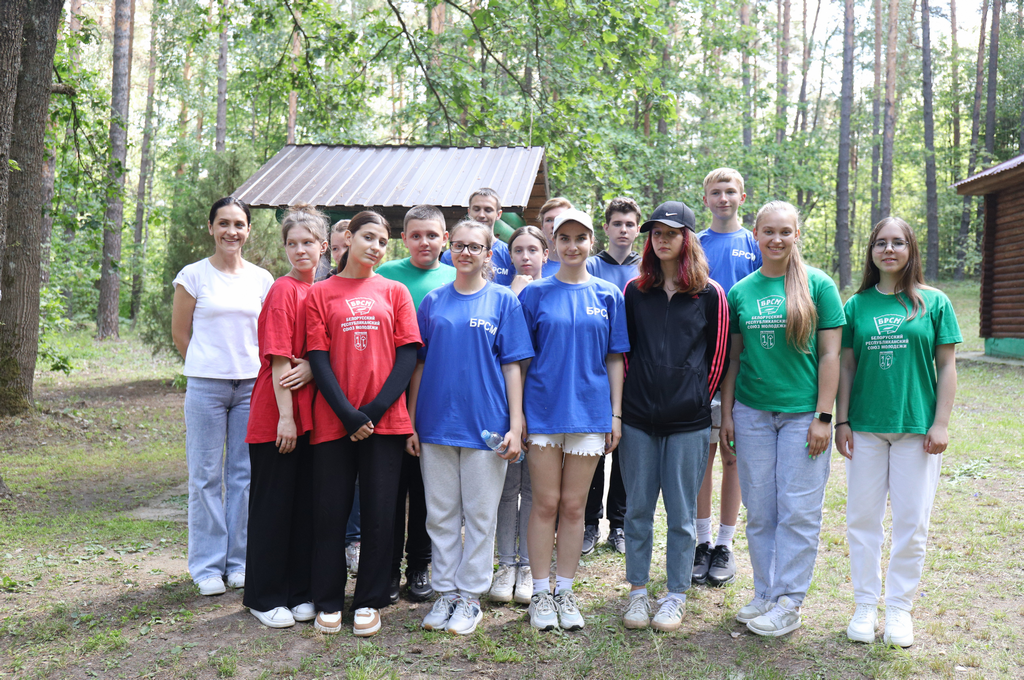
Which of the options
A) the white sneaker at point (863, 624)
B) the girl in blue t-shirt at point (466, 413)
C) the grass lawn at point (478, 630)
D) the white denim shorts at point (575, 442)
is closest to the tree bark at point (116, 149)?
the grass lawn at point (478, 630)

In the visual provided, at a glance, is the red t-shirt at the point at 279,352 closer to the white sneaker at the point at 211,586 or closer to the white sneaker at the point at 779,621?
the white sneaker at the point at 211,586

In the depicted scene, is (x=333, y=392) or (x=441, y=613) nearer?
(x=333, y=392)

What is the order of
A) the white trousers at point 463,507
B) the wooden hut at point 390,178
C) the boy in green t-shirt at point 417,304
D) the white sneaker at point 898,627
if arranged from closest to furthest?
1. the white sneaker at point 898,627
2. the white trousers at point 463,507
3. the boy in green t-shirt at point 417,304
4. the wooden hut at point 390,178

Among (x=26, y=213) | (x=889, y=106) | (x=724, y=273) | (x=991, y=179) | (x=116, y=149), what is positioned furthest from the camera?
(x=889, y=106)

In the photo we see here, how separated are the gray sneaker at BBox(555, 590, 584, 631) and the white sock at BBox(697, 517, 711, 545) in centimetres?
106

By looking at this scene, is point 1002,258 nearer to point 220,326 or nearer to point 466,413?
point 466,413

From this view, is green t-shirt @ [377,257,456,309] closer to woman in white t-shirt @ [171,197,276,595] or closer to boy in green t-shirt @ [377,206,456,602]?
boy in green t-shirt @ [377,206,456,602]

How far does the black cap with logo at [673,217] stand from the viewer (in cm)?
356

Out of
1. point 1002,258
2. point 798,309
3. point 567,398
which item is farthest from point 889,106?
point 567,398

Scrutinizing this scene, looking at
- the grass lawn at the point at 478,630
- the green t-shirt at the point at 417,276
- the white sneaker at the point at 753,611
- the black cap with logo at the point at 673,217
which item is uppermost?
the black cap with logo at the point at 673,217

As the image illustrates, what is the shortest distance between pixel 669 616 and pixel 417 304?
2.13 meters

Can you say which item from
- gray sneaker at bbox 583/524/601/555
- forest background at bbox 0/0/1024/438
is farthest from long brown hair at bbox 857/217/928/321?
forest background at bbox 0/0/1024/438

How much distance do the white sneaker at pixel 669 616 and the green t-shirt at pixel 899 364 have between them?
128 centimetres

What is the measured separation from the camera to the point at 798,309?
135 inches
